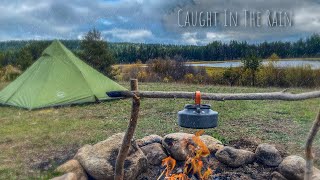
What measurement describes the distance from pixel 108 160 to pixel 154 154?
1.76 feet

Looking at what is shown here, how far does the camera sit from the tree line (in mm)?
22094

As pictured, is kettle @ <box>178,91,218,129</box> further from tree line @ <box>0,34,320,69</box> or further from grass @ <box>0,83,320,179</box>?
tree line @ <box>0,34,320,69</box>

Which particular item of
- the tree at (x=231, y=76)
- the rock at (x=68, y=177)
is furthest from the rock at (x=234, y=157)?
the tree at (x=231, y=76)

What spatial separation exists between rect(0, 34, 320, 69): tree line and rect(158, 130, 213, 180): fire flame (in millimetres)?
16993

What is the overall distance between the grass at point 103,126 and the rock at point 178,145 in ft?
3.40

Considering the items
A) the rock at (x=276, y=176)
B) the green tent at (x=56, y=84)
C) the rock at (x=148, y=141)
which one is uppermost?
the green tent at (x=56, y=84)

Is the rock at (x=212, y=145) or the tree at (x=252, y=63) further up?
the tree at (x=252, y=63)

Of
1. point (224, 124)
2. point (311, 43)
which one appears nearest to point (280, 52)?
point (311, 43)

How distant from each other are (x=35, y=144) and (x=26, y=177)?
62.8 inches

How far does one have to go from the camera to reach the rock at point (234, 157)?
434cm

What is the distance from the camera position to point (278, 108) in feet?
28.0

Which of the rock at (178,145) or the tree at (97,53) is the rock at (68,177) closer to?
the rock at (178,145)

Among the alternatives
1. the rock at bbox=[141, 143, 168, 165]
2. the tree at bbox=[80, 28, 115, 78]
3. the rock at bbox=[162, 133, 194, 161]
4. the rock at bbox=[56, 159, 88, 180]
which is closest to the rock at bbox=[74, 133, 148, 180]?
the rock at bbox=[56, 159, 88, 180]

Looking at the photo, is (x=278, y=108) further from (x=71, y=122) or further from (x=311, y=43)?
(x=311, y=43)
